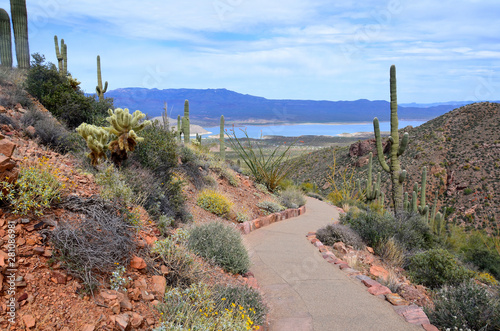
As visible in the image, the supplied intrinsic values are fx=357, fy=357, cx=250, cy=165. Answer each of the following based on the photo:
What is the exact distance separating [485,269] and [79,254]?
54.0 feet

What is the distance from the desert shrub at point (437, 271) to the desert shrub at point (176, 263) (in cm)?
557

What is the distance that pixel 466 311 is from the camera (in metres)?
5.55

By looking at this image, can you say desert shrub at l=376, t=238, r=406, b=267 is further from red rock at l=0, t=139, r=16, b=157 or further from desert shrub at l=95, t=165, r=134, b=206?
red rock at l=0, t=139, r=16, b=157

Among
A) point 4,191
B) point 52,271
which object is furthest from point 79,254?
point 4,191

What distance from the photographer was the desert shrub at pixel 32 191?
4086mm

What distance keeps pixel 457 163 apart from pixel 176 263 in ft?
138

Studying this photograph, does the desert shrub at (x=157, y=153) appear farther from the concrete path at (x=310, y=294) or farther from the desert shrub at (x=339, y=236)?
the desert shrub at (x=339, y=236)

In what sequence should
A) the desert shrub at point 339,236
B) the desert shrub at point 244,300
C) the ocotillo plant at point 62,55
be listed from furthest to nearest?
the ocotillo plant at point 62,55 < the desert shrub at point 339,236 < the desert shrub at point 244,300

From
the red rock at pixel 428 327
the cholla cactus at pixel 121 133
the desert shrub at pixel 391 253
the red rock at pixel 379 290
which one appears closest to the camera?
the red rock at pixel 428 327

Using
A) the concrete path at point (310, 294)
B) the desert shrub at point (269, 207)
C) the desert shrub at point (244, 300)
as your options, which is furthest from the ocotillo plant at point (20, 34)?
the desert shrub at point (244, 300)

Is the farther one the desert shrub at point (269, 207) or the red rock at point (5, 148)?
the desert shrub at point (269, 207)

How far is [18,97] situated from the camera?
974cm

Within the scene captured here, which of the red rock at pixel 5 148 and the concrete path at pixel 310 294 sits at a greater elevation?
the red rock at pixel 5 148

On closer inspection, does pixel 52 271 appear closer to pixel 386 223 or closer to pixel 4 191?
pixel 4 191
